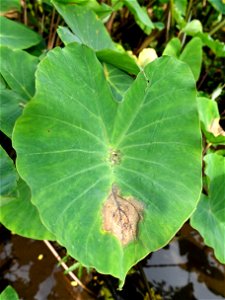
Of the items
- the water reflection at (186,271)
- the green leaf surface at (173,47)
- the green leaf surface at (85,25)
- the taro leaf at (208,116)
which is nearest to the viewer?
the green leaf surface at (85,25)

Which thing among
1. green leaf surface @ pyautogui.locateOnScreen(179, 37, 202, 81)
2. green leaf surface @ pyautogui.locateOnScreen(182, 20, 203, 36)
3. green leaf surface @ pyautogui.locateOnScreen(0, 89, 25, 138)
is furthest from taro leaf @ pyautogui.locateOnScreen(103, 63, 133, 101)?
green leaf surface @ pyautogui.locateOnScreen(182, 20, 203, 36)

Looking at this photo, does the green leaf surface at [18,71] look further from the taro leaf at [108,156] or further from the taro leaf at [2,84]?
the taro leaf at [108,156]

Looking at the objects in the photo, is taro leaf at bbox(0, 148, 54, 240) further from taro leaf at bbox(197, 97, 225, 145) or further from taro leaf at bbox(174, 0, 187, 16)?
taro leaf at bbox(174, 0, 187, 16)

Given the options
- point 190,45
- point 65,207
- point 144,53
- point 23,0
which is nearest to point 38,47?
point 23,0

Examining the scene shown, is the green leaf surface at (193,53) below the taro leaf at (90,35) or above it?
below

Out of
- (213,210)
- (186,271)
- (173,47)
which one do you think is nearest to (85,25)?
(173,47)

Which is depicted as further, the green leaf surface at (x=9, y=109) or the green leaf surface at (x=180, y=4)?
the green leaf surface at (x=180, y=4)

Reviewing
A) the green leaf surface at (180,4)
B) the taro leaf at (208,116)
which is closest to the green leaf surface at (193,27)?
the green leaf surface at (180,4)
